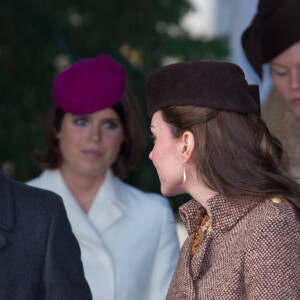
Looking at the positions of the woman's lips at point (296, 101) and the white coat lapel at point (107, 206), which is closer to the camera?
the woman's lips at point (296, 101)

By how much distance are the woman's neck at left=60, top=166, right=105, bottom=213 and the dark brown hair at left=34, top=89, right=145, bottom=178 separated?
0.39 feet

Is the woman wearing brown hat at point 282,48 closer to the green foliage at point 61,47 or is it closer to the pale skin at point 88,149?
the pale skin at point 88,149

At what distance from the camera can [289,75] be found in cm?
350

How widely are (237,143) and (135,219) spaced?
175 centimetres

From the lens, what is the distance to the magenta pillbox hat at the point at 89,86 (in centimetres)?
375

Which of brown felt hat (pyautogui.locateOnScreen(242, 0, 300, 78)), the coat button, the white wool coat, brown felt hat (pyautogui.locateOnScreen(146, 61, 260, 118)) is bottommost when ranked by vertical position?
the white wool coat

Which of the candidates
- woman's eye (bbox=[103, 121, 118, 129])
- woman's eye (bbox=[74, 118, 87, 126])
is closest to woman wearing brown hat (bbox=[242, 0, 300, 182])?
woman's eye (bbox=[103, 121, 118, 129])

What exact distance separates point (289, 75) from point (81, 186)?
52.8 inches

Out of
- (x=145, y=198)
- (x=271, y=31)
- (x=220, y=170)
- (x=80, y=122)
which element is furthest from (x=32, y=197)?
(x=271, y=31)

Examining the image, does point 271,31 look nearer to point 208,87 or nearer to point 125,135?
point 125,135

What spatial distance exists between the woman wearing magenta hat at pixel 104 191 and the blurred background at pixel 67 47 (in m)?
0.82

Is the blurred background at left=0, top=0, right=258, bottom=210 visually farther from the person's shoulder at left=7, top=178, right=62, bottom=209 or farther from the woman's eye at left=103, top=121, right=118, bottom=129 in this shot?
the person's shoulder at left=7, top=178, right=62, bottom=209

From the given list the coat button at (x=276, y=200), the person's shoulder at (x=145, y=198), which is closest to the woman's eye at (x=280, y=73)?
the person's shoulder at (x=145, y=198)

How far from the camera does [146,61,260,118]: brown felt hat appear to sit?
223 cm
